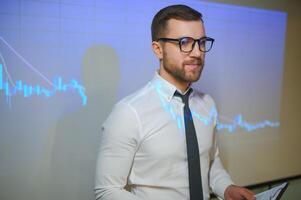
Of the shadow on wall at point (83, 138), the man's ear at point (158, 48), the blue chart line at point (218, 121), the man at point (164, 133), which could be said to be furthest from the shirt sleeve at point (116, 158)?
the shadow on wall at point (83, 138)

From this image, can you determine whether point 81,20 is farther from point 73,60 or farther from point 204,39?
point 204,39

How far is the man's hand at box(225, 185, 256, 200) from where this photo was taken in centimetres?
121

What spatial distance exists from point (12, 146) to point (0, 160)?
0.07 m

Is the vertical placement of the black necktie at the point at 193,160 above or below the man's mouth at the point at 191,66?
below

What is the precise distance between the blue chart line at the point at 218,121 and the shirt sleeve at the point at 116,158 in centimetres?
18

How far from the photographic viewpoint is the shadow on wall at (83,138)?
1442 millimetres

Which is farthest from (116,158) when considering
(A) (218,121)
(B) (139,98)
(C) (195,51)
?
(A) (218,121)

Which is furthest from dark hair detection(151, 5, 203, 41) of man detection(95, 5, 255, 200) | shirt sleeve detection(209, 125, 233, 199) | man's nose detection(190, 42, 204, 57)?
shirt sleeve detection(209, 125, 233, 199)

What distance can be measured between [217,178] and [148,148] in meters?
0.42

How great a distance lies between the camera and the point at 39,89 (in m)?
1.38

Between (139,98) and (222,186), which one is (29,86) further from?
(222,186)

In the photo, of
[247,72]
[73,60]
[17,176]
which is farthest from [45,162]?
[247,72]

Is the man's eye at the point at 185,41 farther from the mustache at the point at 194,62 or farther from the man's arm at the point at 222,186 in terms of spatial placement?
the man's arm at the point at 222,186

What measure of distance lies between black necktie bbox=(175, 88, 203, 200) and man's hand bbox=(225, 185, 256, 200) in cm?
13
